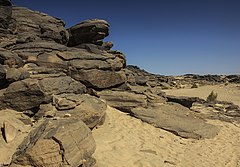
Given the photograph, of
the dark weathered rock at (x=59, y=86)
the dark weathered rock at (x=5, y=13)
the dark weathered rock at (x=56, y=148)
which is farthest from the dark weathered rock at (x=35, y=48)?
the dark weathered rock at (x=56, y=148)

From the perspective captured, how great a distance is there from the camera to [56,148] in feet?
22.1

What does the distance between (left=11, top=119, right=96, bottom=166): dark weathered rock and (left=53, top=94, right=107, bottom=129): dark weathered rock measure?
9.61 ft

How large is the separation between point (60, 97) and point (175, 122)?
23.3 feet

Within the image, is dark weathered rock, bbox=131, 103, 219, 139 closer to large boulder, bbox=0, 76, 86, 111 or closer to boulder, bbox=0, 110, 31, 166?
large boulder, bbox=0, 76, 86, 111

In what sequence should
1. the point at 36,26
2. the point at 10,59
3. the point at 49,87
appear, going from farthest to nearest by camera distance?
1. the point at 36,26
2. the point at 10,59
3. the point at 49,87

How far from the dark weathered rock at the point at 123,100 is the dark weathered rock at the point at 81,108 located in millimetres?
2842

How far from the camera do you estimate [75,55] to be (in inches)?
634

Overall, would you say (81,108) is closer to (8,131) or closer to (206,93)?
(8,131)

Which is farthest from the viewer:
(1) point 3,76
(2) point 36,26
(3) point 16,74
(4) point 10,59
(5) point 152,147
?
(2) point 36,26

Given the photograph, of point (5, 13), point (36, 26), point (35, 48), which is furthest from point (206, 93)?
point (5, 13)

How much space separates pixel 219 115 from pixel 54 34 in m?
14.8

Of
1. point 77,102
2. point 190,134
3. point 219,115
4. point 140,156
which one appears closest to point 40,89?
point 77,102

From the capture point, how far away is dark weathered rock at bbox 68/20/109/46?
69.1 ft

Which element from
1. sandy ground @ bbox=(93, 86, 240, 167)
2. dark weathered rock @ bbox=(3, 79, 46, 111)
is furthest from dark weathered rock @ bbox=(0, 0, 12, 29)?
sandy ground @ bbox=(93, 86, 240, 167)
